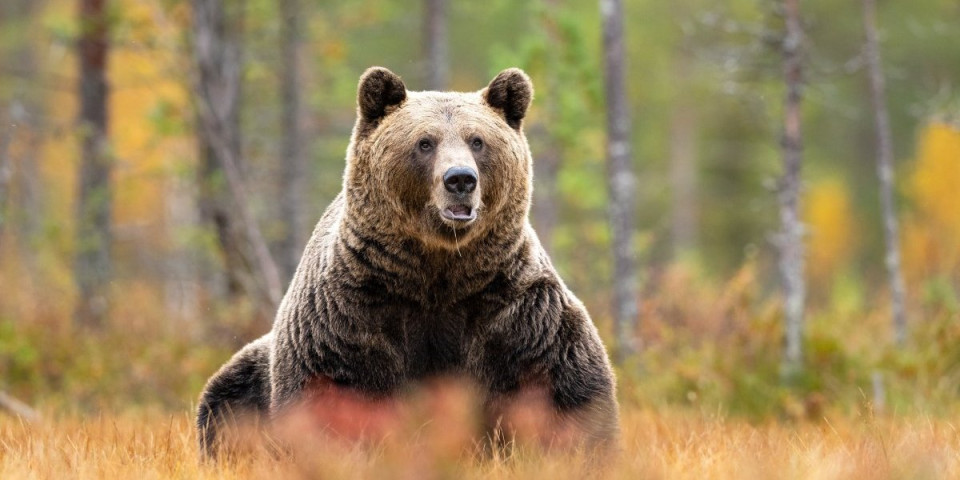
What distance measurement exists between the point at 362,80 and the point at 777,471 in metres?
2.50

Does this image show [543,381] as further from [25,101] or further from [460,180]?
[25,101]

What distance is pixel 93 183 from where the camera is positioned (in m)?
13.8

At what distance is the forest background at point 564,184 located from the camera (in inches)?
317

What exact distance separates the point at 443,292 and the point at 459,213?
381mm

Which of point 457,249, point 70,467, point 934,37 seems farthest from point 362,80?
point 934,37

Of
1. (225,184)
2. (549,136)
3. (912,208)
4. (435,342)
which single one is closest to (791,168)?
(435,342)

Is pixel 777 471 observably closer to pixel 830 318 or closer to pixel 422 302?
pixel 422 302

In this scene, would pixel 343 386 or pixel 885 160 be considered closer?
pixel 343 386

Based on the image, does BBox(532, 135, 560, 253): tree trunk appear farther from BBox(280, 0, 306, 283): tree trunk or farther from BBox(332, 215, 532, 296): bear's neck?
BBox(332, 215, 532, 296): bear's neck

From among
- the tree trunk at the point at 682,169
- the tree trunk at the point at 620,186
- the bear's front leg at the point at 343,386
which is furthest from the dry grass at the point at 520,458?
the tree trunk at the point at 682,169

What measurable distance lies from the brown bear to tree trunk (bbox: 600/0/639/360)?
15.5 ft

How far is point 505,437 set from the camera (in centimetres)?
421

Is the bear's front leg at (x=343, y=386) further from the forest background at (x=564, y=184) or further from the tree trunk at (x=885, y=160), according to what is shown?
the tree trunk at (x=885, y=160)

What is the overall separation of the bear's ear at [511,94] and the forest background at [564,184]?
1899mm
